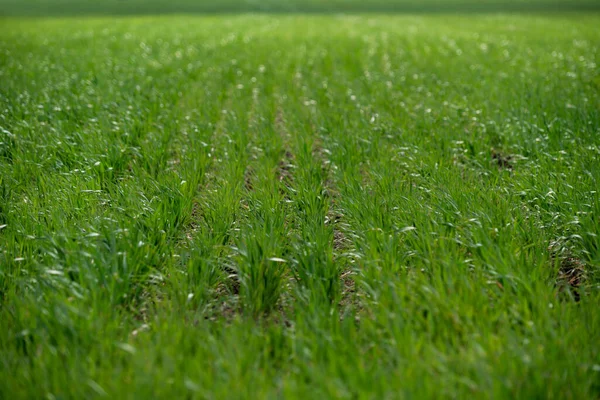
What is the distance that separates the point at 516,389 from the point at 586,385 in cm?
29

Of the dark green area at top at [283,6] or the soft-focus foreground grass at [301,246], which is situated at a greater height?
the dark green area at top at [283,6]

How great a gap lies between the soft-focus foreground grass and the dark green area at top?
107ft

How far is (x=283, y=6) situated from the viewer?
138ft

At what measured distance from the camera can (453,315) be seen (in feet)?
8.47

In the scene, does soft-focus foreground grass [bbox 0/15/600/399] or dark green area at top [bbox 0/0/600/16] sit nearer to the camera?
soft-focus foreground grass [bbox 0/15/600/399]

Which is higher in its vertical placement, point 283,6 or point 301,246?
point 283,6

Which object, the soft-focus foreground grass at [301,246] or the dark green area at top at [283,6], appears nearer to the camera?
the soft-focus foreground grass at [301,246]

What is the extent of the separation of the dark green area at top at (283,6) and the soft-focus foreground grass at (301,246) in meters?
32.7

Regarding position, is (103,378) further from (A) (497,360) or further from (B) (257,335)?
(A) (497,360)

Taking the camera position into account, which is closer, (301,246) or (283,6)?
(301,246)

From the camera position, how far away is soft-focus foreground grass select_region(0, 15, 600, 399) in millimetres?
2285

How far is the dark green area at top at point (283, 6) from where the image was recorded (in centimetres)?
3756

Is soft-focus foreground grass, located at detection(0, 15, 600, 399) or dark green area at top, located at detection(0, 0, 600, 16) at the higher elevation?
dark green area at top, located at detection(0, 0, 600, 16)

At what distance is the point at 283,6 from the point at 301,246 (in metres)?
41.4
